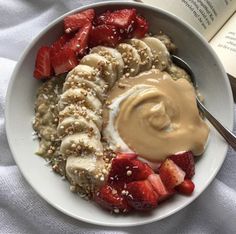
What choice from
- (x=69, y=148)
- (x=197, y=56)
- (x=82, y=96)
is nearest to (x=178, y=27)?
(x=197, y=56)

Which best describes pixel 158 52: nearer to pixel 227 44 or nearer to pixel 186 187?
pixel 227 44

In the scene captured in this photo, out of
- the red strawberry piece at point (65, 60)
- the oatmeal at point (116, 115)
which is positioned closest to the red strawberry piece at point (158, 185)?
the oatmeal at point (116, 115)

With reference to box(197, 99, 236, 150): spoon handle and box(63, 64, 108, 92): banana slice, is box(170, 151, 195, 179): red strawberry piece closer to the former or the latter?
box(197, 99, 236, 150): spoon handle

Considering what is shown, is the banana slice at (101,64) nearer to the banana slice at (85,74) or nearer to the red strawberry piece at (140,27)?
the banana slice at (85,74)

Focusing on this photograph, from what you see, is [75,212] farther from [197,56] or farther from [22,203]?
[197,56]

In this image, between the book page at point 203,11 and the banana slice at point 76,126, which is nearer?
the banana slice at point 76,126

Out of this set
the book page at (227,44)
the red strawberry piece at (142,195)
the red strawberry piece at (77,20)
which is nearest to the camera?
the red strawberry piece at (142,195)

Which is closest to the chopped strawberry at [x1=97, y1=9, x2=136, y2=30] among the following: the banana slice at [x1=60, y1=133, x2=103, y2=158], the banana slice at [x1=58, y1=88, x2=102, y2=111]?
the banana slice at [x1=58, y1=88, x2=102, y2=111]

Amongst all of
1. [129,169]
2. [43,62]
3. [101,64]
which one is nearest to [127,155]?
[129,169]
